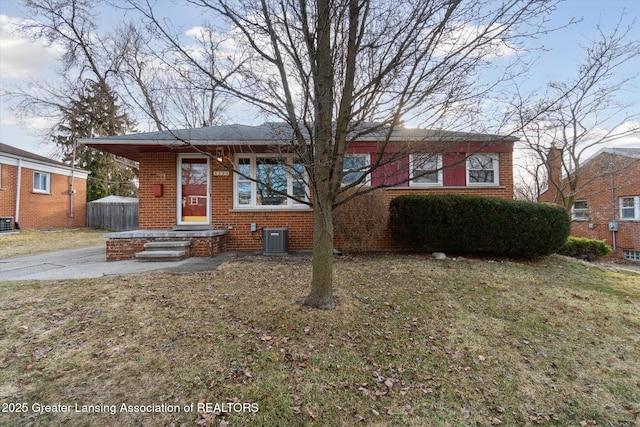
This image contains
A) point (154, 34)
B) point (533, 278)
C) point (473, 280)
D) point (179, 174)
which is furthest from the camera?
point (179, 174)

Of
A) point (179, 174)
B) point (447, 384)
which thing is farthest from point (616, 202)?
point (179, 174)

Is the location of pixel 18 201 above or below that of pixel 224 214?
above

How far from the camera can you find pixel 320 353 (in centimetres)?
289

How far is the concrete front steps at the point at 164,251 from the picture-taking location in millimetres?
6742

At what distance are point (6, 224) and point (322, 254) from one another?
1878 centimetres

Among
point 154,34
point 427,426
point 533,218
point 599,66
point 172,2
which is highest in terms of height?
point 599,66

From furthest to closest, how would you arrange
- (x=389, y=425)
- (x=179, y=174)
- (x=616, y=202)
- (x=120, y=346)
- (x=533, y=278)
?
1. (x=616, y=202)
2. (x=179, y=174)
3. (x=533, y=278)
4. (x=120, y=346)
5. (x=389, y=425)

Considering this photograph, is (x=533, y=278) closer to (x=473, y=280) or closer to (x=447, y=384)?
(x=473, y=280)

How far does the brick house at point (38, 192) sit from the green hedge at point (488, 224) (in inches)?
762

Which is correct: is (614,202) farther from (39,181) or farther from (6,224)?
(39,181)

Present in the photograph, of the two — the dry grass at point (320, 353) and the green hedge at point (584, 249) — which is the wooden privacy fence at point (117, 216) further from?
the green hedge at point (584, 249)

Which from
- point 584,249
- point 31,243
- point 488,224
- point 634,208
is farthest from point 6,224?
point 634,208

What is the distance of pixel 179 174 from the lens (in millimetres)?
8367

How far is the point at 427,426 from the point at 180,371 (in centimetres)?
204
